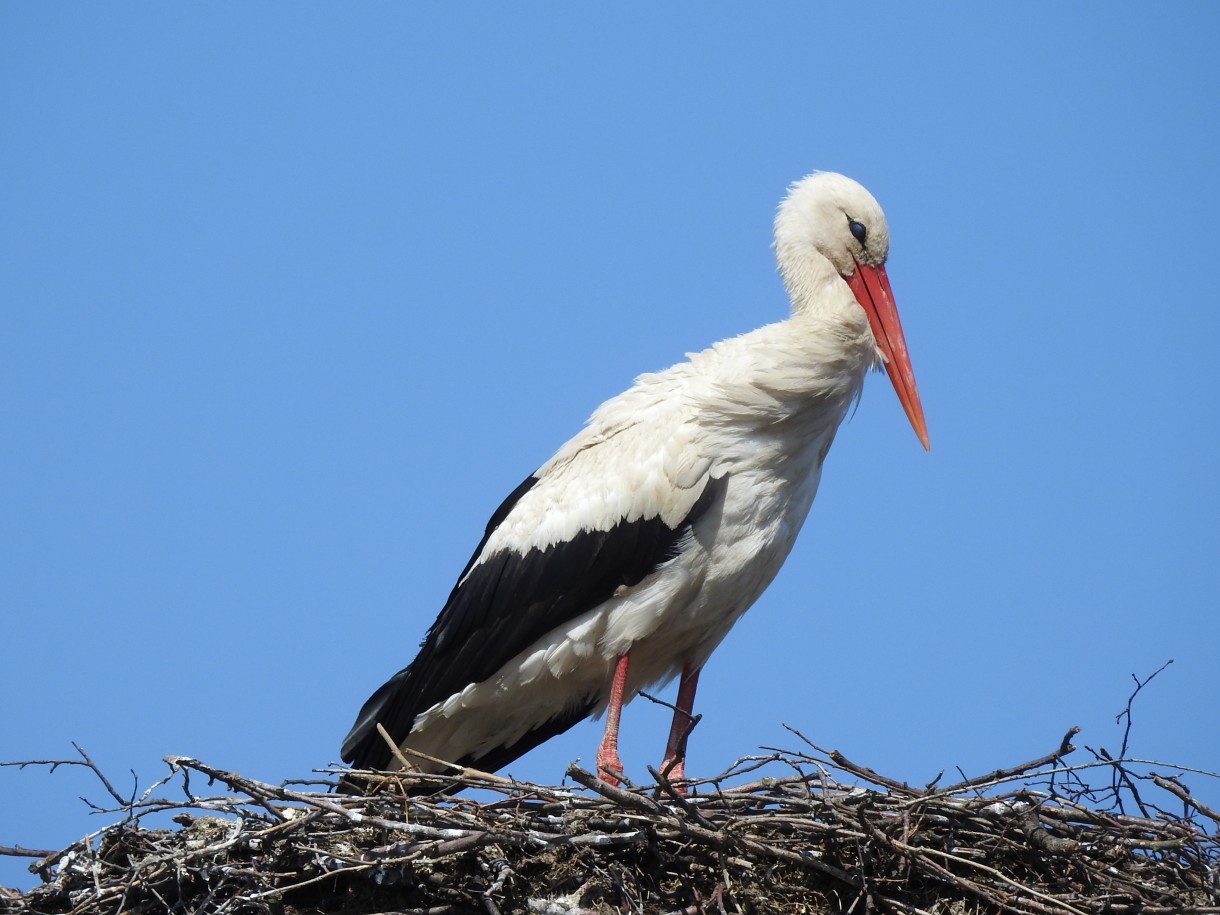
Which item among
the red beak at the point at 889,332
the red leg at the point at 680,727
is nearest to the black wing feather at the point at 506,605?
the red leg at the point at 680,727

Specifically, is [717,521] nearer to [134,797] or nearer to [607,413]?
[607,413]

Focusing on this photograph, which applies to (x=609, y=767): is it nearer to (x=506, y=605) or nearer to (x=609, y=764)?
(x=609, y=764)

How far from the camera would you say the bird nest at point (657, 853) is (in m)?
6.02

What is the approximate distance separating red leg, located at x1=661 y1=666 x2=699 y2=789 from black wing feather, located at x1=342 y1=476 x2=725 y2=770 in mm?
405

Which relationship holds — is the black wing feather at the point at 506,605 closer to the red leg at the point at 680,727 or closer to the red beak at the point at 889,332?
the red leg at the point at 680,727

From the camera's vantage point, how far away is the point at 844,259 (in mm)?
8039

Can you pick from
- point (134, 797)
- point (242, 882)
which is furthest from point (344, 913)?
point (134, 797)

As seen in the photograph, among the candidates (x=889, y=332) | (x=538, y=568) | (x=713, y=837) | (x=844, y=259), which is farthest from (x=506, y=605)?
(x=844, y=259)

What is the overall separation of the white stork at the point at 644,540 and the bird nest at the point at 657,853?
83cm

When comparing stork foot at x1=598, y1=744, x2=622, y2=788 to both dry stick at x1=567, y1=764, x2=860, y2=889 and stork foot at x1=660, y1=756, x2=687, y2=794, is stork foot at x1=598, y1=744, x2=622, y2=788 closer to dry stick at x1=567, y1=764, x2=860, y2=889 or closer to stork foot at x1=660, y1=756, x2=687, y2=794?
stork foot at x1=660, y1=756, x2=687, y2=794

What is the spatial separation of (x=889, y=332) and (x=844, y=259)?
0.41 meters

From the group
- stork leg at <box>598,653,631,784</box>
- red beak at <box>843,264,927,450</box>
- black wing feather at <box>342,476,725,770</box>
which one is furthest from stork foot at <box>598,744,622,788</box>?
red beak at <box>843,264,927,450</box>

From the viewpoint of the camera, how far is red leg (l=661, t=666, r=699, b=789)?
7.52 metres

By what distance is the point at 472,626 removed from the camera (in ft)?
24.7
